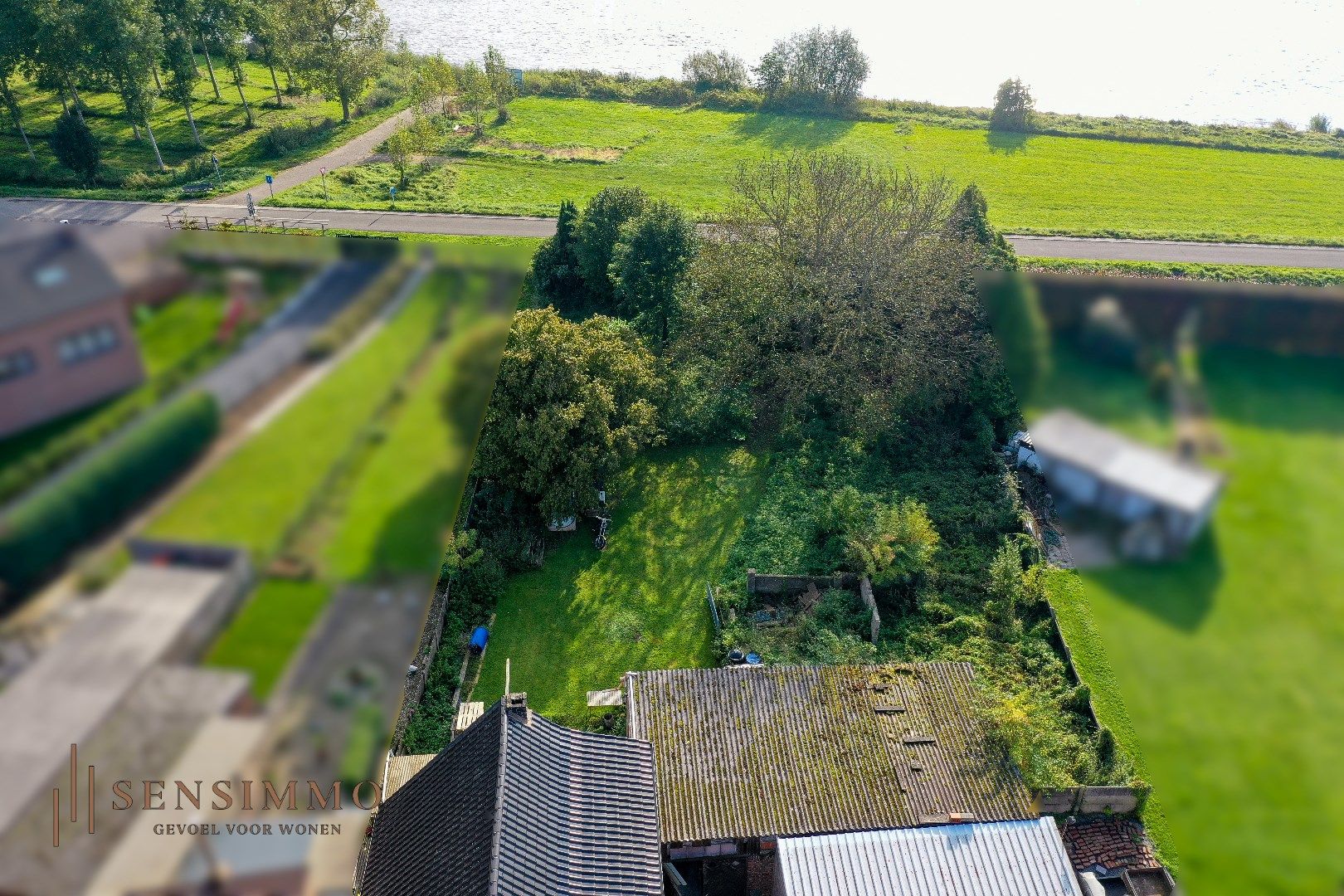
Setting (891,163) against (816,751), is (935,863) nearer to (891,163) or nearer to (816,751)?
(816,751)


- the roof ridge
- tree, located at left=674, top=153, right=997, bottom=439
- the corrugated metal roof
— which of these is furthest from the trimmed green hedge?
tree, located at left=674, top=153, right=997, bottom=439

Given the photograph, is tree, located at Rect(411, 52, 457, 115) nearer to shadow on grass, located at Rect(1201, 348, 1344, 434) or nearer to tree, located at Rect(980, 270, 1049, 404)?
tree, located at Rect(980, 270, 1049, 404)

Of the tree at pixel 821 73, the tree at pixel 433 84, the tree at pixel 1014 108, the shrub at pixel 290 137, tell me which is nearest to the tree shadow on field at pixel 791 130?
the tree at pixel 821 73

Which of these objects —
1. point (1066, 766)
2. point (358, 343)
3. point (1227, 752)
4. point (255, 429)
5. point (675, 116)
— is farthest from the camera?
point (675, 116)

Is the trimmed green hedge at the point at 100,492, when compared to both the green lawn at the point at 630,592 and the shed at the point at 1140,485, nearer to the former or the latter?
the shed at the point at 1140,485

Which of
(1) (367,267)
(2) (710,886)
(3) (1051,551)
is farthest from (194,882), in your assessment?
(3) (1051,551)

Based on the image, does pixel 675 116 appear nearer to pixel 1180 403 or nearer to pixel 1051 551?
pixel 1051 551

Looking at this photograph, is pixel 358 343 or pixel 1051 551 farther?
pixel 1051 551
